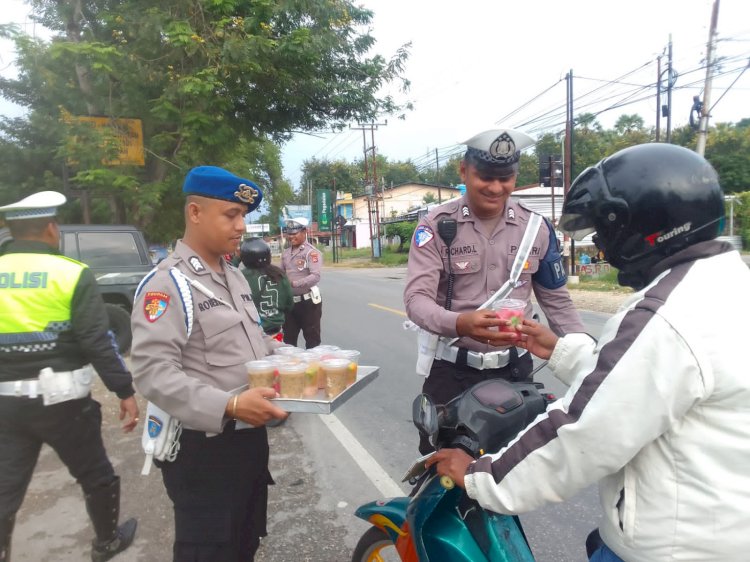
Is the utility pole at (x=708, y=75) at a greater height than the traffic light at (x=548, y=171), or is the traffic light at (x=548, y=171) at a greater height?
the utility pole at (x=708, y=75)

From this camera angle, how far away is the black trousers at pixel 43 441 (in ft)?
8.09

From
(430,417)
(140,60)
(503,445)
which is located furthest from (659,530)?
(140,60)

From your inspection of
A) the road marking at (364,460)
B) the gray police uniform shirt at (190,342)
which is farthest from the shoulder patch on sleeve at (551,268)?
the road marking at (364,460)

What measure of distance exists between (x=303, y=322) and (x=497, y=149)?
4.22 metres

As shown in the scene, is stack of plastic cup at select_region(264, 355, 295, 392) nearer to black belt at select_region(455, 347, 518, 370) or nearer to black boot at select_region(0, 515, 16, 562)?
black belt at select_region(455, 347, 518, 370)

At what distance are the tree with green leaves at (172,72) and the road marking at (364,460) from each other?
10.7 ft

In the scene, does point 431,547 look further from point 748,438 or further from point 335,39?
point 335,39

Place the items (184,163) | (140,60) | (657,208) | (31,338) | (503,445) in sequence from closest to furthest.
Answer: (657,208)
(503,445)
(31,338)
(140,60)
(184,163)

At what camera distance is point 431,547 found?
172 cm

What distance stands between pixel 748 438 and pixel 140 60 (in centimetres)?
592

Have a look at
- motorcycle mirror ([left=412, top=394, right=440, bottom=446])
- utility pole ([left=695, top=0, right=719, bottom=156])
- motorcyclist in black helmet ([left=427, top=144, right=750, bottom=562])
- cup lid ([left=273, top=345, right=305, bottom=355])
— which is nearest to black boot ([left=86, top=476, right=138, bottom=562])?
cup lid ([left=273, top=345, right=305, bottom=355])

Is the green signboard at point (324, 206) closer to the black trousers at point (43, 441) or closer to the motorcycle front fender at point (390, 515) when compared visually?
the black trousers at point (43, 441)

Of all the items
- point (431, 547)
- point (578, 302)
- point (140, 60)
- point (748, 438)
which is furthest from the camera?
point (578, 302)

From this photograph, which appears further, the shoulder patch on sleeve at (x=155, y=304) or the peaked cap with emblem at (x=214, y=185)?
the peaked cap with emblem at (x=214, y=185)
